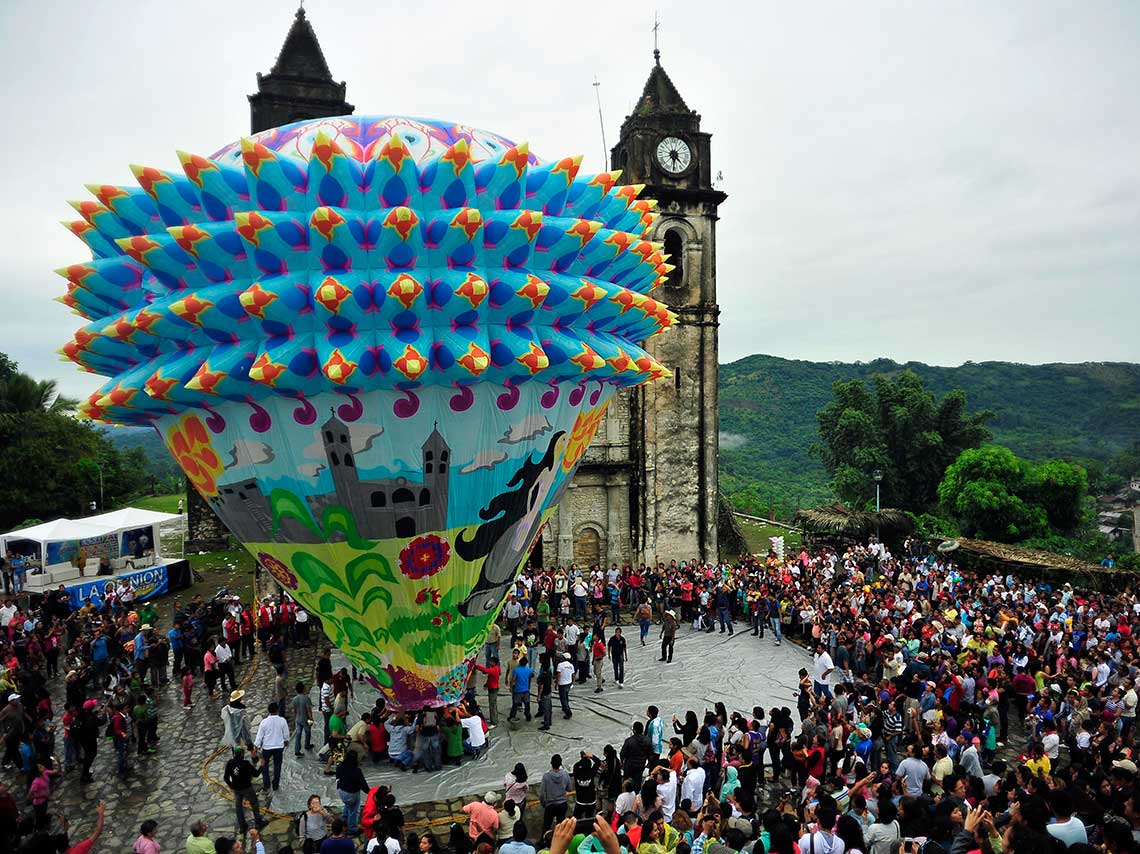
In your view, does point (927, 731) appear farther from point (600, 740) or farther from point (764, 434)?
point (764, 434)

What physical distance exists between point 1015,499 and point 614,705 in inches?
1086

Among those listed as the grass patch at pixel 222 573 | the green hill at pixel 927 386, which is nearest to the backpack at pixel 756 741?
the grass patch at pixel 222 573

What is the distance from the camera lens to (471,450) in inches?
349

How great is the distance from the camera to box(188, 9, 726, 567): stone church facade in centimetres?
2697

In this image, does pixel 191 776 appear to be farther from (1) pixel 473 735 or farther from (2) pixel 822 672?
(2) pixel 822 672

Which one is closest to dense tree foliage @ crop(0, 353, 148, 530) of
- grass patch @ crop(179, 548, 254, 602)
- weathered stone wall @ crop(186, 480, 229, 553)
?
weathered stone wall @ crop(186, 480, 229, 553)

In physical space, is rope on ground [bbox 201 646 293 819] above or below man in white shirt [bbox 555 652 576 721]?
below

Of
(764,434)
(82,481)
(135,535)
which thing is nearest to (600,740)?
(135,535)

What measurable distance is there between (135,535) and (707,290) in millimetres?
20153

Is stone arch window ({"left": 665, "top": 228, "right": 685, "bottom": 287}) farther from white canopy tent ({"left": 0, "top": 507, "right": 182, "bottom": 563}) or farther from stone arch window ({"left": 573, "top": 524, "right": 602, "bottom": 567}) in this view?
white canopy tent ({"left": 0, "top": 507, "right": 182, "bottom": 563})

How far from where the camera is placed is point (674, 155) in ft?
90.3

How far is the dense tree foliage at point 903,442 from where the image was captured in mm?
Answer: 41531

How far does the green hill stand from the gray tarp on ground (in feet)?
138

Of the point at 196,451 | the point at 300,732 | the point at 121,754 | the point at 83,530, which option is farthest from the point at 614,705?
the point at 83,530
